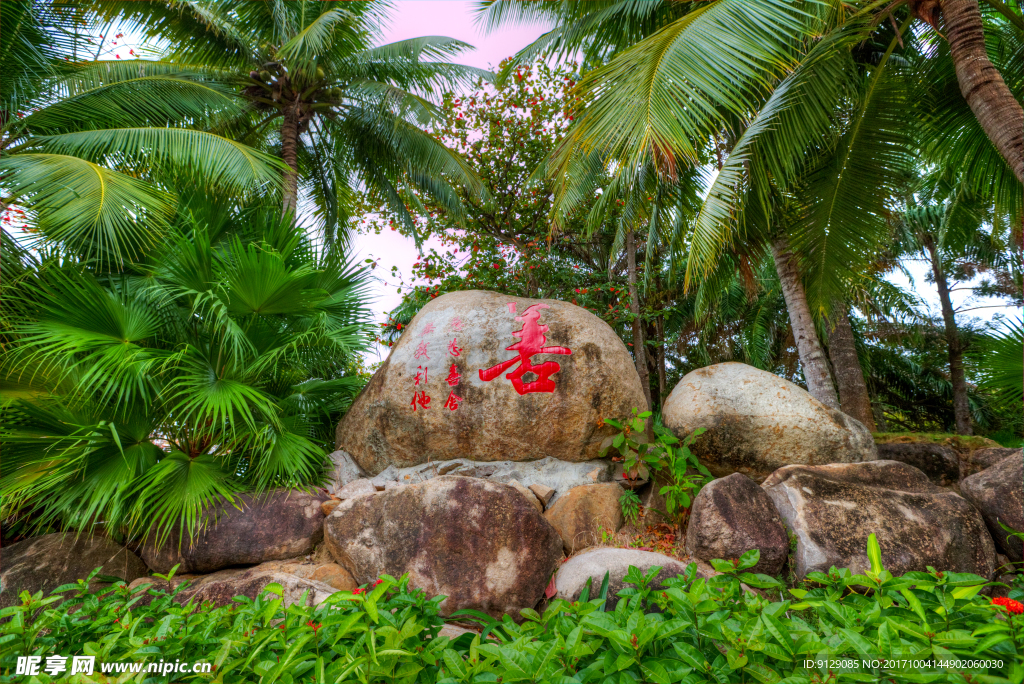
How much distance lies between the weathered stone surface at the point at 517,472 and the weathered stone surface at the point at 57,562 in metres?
2.01

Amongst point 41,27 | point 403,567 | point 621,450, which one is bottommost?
point 403,567

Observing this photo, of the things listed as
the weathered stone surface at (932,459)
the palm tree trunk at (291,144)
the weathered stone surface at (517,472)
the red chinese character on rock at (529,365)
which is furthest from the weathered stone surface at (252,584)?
the palm tree trunk at (291,144)

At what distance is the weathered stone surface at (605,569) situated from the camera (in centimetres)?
352

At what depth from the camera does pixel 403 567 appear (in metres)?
3.68

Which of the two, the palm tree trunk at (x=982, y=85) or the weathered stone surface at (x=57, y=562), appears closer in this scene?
the weathered stone surface at (x=57, y=562)

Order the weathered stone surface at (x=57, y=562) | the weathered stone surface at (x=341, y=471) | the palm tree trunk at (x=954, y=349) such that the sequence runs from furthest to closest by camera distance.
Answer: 1. the palm tree trunk at (x=954, y=349)
2. the weathered stone surface at (x=341, y=471)
3. the weathered stone surface at (x=57, y=562)

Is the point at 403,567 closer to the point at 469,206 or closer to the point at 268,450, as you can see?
the point at 268,450

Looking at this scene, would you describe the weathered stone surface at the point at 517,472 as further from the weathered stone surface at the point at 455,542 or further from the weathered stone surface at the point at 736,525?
the weathered stone surface at the point at 736,525

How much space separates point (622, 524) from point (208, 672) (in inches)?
143

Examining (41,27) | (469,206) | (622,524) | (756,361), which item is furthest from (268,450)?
(756,361)

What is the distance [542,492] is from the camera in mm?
4781

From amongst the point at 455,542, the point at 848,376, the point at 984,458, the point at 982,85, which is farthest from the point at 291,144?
the point at 984,458

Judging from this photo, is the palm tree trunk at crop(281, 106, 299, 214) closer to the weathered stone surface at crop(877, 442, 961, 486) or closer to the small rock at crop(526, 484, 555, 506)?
the small rock at crop(526, 484, 555, 506)

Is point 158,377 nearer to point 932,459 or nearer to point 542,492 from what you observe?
point 542,492
